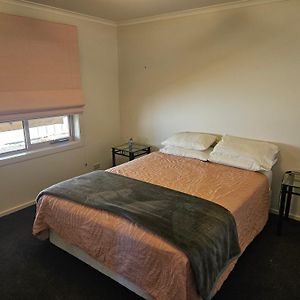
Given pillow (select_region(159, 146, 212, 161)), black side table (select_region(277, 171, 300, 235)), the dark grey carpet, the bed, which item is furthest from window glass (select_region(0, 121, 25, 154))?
black side table (select_region(277, 171, 300, 235))

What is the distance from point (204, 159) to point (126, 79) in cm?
182

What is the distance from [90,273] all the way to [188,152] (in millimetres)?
1727

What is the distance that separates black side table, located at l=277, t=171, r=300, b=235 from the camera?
2.56m

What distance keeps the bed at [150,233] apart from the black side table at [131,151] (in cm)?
82

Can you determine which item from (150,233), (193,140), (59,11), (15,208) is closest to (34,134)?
(15,208)

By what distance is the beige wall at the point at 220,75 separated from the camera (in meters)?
2.75

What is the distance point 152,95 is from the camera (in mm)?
3820

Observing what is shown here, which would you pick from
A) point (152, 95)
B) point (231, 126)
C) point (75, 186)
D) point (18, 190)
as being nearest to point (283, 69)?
point (231, 126)

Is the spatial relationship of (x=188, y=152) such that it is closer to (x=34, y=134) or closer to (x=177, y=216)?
(x=177, y=216)

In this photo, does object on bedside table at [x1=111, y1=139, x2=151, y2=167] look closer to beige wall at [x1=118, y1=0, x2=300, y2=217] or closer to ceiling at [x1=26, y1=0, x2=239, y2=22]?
beige wall at [x1=118, y1=0, x2=300, y2=217]

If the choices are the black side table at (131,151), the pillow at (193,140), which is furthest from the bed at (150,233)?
the black side table at (131,151)

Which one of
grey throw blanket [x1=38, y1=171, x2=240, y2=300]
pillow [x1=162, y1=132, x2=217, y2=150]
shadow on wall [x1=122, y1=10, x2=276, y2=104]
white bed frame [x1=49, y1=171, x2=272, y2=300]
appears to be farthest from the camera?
pillow [x1=162, y1=132, x2=217, y2=150]

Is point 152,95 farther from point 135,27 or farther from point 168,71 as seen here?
point 135,27

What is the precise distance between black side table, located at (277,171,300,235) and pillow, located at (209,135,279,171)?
0.68 feet
